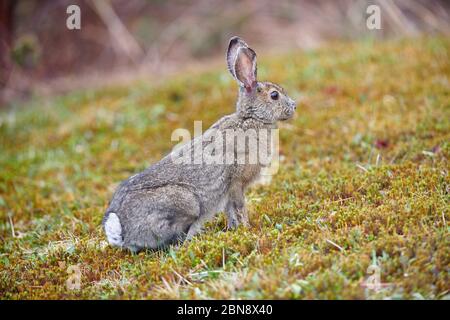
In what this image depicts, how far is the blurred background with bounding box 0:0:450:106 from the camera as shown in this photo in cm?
1591

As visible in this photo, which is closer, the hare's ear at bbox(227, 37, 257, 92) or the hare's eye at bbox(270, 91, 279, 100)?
the hare's ear at bbox(227, 37, 257, 92)

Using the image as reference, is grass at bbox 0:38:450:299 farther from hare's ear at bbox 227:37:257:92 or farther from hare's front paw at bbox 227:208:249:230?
hare's ear at bbox 227:37:257:92

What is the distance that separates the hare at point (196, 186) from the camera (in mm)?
5750

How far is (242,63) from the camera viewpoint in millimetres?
6469

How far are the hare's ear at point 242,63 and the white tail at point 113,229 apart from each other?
221 cm

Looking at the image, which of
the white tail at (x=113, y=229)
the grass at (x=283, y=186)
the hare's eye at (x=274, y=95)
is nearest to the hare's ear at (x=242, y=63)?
the hare's eye at (x=274, y=95)

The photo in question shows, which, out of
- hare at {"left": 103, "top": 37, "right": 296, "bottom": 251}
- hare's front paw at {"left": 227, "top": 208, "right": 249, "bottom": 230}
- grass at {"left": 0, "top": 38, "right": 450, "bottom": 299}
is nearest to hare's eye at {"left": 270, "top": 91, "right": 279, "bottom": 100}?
hare at {"left": 103, "top": 37, "right": 296, "bottom": 251}

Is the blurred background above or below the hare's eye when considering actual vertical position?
above

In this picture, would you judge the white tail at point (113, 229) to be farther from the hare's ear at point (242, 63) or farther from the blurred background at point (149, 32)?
the blurred background at point (149, 32)

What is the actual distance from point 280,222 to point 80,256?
2279mm

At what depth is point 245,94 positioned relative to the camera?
6719 millimetres
